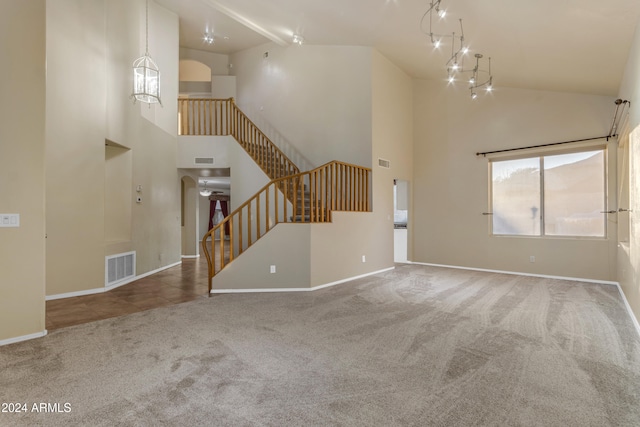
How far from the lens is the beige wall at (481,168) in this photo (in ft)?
19.1

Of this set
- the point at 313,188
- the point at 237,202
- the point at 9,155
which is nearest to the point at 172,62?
the point at 237,202

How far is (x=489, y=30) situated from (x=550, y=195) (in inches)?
142

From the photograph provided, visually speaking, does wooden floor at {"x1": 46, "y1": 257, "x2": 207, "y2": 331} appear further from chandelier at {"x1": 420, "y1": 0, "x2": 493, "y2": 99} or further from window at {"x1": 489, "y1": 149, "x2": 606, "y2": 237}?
window at {"x1": 489, "y1": 149, "x2": 606, "y2": 237}

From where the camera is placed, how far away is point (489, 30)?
14.6ft

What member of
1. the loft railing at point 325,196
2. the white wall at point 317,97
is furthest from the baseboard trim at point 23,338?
the white wall at point 317,97

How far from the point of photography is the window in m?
5.84

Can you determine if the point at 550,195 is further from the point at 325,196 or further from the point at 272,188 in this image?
the point at 272,188


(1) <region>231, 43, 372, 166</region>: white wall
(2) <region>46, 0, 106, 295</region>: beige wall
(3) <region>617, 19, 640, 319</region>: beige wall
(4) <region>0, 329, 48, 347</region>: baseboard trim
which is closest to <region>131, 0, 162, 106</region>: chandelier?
(2) <region>46, 0, 106, 295</region>: beige wall

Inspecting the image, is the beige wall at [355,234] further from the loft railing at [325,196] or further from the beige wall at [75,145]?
the beige wall at [75,145]

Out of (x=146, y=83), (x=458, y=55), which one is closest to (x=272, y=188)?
(x=146, y=83)

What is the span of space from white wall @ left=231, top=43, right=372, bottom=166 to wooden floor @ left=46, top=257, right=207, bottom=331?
3.78 meters

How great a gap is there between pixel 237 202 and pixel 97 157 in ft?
10.1

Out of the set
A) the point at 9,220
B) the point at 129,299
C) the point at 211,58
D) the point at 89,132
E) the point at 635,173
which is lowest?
the point at 129,299

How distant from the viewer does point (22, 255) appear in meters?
3.03
